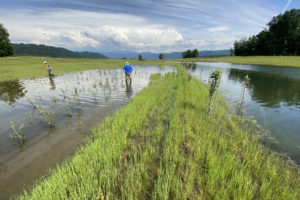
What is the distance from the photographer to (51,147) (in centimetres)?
494

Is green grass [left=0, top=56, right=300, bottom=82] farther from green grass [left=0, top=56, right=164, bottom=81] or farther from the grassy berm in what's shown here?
the grassy berm

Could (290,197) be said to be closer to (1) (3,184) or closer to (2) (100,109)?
(1) (3,184)

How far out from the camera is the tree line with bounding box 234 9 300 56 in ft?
227

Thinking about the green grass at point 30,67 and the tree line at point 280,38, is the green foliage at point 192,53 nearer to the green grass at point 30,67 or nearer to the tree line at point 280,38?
the tree line at point 280,38

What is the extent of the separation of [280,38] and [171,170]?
113349 mm

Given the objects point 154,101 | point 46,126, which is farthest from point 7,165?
point 154,101

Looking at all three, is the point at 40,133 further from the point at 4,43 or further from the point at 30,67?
the point at 4,43

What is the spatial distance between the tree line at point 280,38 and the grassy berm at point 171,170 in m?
99.3

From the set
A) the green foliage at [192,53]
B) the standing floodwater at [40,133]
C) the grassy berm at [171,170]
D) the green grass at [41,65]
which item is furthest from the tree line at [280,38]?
the standing floodwater at [40,133]

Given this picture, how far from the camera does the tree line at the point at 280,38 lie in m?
69.3

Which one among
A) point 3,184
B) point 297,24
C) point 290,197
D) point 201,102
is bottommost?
point 3,184

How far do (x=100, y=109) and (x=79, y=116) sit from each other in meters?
1.48

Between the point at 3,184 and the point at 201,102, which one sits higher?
the point at 201,102

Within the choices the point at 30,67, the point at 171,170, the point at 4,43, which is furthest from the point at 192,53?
the point at 4,43
